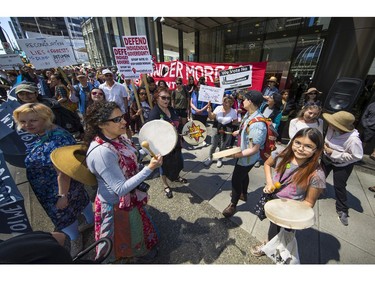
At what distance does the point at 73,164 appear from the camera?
1495 mm

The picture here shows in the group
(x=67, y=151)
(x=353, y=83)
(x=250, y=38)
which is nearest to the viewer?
(x=67, y=151)

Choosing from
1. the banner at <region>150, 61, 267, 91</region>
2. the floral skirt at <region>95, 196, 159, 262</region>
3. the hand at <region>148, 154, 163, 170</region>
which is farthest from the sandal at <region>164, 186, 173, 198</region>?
the banner at <region>150, 61, 267, 91</region>

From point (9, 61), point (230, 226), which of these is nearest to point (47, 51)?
point (230, 226)

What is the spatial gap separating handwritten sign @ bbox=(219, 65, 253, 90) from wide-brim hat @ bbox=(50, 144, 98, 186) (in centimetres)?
343

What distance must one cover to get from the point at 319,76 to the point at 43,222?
7.20 meters

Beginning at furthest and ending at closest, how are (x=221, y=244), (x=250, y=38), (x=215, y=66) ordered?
(x=250, y=38)
(x=215, y=66)
(x=221, y=244)

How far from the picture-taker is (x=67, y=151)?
5.25 ft

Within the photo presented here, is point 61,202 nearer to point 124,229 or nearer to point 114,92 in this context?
point 124,229

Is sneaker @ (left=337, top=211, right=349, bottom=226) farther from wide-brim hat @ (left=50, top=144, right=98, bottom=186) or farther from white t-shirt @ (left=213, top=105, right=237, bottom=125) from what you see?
wide-brim hat @ (left=50, top=144, right=98, bottom=186)

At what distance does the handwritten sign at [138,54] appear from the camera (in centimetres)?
343

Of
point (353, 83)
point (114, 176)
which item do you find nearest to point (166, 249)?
point (114, 176)

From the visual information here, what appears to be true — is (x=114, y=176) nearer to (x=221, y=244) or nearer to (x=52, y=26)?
(x=221, y=244)

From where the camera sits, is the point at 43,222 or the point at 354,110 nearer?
the point at 43,222

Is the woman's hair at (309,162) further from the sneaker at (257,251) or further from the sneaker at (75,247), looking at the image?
the sneaker at (75,247)
